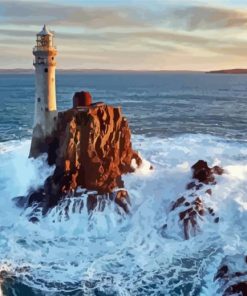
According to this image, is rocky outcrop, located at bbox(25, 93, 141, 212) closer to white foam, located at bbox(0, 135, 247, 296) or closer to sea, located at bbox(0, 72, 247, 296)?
sea, located at bbox(0, 72, 247, 296)

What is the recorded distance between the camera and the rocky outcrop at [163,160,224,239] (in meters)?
41.4

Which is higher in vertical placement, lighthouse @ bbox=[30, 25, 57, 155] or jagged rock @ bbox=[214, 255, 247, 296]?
lighthouse @ bbox=[30, 25, 57, 155]

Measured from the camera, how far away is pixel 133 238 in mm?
40719

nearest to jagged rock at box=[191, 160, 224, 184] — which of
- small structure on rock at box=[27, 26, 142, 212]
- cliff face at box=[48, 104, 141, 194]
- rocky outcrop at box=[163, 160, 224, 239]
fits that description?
rocky outcrop at box=[163, 160, 224, 239]

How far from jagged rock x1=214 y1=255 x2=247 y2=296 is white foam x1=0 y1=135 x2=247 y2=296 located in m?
0.83

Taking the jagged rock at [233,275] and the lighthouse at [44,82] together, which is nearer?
the jagged rock at [233,275]

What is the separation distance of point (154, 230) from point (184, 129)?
39981 mm

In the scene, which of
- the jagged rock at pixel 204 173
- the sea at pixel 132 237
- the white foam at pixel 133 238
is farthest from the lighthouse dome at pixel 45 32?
the jagged rock at pixel 204 173

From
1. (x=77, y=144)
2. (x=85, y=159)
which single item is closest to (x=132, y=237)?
(x=85, y=159)

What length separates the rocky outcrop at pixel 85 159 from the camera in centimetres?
4506

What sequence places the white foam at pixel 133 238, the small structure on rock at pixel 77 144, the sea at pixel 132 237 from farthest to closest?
the small structure on rock at pixel 77 144 → the white foam at pixel 133 238 → the sea at pixel 132 237

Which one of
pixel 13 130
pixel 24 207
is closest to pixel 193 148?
pixel 24 207

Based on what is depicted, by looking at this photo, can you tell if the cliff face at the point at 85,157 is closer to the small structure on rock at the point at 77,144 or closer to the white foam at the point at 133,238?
the small structure on rock at the point at 77,144

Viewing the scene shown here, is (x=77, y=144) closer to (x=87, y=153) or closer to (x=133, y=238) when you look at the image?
(x=87, y=153)
